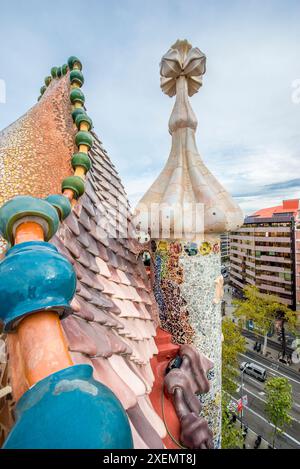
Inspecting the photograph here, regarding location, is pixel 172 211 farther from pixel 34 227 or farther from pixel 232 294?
pixel 232 294

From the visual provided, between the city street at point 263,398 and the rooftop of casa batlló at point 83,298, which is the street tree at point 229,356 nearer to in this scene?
the city street at point 263,398

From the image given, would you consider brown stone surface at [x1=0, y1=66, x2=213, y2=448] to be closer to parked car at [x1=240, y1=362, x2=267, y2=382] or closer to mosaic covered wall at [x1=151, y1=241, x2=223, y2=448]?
mosaic covered wall at [x1=151, y1=241, x2=223, y2=448]

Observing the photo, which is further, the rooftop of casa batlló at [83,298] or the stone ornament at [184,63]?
the stone ornament at [184,63]

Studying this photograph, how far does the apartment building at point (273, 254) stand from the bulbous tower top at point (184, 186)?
21943 mm

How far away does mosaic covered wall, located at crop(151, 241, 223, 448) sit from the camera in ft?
8.52

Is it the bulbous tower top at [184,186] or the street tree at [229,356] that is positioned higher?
the bulbous tower top at [184,186]

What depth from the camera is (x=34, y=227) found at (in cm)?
106

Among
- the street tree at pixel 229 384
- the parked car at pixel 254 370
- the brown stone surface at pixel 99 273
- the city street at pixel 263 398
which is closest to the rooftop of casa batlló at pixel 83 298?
the brown stone surface at pixel 99 273

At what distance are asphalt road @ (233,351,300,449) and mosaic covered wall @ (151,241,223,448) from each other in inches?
401

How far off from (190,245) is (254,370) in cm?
1494

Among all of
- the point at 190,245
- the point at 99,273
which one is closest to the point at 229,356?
the point at 190,245

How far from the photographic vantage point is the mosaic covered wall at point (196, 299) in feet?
8.52

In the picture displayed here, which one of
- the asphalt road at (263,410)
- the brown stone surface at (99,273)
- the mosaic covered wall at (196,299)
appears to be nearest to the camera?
the brown stone surface at (99,273)

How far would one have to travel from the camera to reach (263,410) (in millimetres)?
11961
